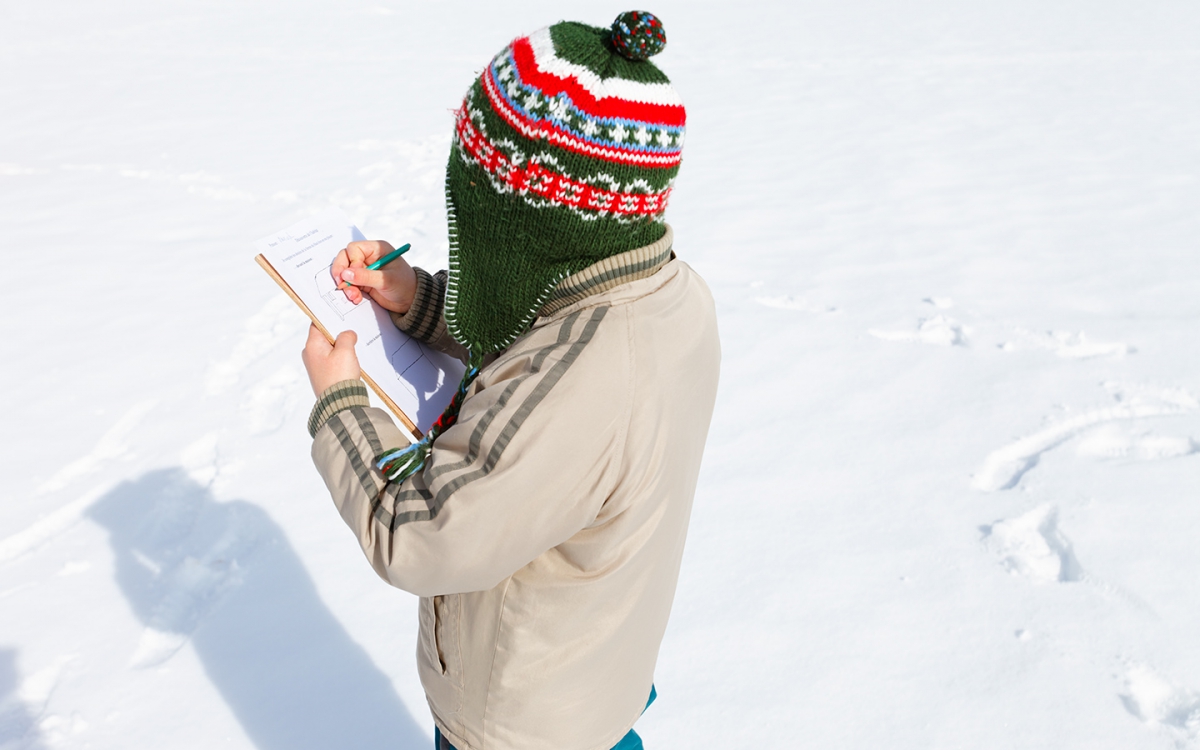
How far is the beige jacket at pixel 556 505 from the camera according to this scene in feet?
3.06

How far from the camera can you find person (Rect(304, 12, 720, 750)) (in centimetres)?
93

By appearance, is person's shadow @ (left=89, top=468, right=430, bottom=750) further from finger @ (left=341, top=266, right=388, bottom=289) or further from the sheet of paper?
finger @ (left=341, top=266, right=388, bottom=289)

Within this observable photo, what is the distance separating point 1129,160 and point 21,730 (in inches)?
254

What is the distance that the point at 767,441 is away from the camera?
291 cm

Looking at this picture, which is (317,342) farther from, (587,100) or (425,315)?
(587,100)

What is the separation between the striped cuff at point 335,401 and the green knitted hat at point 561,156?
9.7 inches

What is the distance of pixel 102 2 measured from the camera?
35.7ft

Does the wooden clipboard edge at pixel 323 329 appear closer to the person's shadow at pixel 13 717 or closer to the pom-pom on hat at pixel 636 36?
the pom-pom on hat at pixel 636 36

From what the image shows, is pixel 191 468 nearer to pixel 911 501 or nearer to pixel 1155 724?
pixel 911 501

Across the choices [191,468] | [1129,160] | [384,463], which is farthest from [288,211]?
[1129,160]

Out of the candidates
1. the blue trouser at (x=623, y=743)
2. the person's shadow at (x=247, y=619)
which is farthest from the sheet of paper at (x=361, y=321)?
the person's shadow at (x=247, y=619)

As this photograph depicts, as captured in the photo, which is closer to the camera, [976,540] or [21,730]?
[21,730]

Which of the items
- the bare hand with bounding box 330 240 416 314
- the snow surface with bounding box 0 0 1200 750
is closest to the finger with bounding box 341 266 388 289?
the bare hand with bounding box 330 240 416 314

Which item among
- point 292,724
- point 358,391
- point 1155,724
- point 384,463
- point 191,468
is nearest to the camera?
point 384,463
